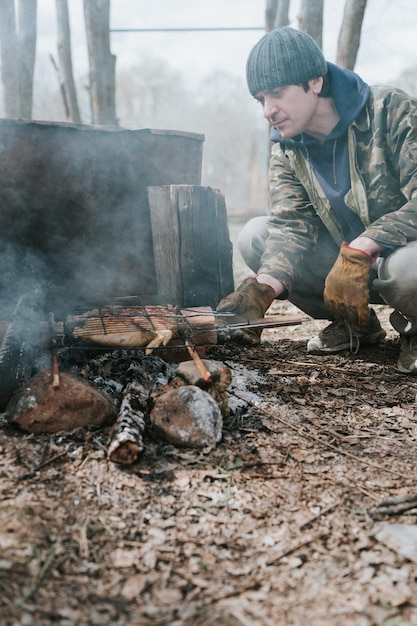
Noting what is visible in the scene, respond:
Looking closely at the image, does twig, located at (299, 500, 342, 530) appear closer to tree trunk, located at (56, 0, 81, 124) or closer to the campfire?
the campfire

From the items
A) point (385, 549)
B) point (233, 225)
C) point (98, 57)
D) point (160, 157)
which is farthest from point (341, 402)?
point (233, 225)

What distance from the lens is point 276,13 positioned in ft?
23.5

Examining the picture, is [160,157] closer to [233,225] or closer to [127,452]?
[127,452]

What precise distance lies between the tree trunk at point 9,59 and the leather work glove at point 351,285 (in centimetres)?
586

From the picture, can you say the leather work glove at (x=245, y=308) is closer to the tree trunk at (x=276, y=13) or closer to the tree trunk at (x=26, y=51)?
the tree trunk at (x=276, y=13)

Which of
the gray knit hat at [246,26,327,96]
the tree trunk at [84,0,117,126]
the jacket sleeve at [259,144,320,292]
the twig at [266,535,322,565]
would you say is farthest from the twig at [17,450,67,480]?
the tree trunk at [84,0,117,126]

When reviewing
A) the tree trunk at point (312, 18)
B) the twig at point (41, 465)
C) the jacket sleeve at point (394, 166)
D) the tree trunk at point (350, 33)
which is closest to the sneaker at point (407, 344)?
the jacket sleeve at point (394, 166)

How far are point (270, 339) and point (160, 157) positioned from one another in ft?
4.90

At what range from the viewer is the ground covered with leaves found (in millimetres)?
1367

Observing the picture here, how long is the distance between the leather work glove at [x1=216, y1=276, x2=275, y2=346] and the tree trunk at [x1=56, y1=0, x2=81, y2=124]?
6.31 metres

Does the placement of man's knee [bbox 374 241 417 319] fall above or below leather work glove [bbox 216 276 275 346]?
above

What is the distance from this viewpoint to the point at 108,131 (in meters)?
3.29

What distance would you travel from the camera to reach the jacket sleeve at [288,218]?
128 inches

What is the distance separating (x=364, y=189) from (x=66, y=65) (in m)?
6.97
